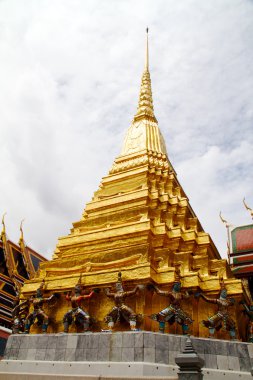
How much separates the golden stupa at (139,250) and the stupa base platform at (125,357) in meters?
0.94

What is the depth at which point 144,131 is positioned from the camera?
19281 mm

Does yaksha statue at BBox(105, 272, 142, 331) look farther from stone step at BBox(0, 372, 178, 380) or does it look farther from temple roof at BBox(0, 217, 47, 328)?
A: temple roof at BBox(0, 217, 47, 328)

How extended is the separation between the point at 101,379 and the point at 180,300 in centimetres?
305

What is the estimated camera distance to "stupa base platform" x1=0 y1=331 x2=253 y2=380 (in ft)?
27.7

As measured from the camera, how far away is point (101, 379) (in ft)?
25.6

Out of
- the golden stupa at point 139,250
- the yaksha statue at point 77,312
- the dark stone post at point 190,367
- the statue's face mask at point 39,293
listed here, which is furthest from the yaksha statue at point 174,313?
the statue's face mask at point 39,293

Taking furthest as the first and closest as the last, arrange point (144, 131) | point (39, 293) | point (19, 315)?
point (144, 131) < point (19, 315) < point (39, 293)

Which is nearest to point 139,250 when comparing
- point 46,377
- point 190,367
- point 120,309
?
point 120,309

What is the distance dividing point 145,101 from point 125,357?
53.5 feet

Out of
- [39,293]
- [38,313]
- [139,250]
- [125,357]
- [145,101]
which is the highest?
[145,101]

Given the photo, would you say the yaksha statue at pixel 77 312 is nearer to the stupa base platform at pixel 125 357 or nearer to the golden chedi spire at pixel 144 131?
the stupa base platform at pixel 125 357

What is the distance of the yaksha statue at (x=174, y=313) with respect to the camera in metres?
9.54

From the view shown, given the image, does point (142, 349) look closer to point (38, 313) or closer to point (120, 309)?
point (120, 309)

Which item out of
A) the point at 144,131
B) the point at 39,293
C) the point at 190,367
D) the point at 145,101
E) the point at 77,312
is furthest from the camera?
the point at 145,101
